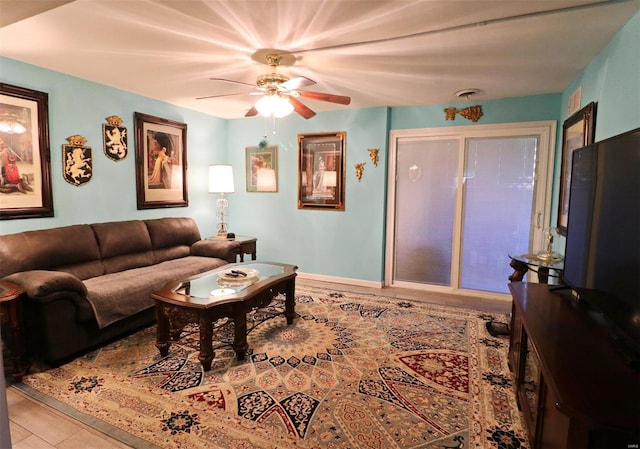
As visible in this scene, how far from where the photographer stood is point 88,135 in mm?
3521

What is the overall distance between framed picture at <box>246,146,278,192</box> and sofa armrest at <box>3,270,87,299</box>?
300cm

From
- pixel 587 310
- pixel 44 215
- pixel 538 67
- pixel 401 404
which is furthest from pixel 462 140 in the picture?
pixel 44 215

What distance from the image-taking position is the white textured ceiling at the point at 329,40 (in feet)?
6.46

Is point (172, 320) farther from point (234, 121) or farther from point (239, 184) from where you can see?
point (234, 121)

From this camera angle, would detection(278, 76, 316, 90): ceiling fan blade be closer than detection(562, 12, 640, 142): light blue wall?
No

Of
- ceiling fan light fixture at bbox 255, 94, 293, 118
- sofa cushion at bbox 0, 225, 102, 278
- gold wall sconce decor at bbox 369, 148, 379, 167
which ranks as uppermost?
ceiling fan light fixture at bbox 255, 94, 293, 118

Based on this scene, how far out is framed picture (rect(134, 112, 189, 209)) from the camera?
4074 millimetres

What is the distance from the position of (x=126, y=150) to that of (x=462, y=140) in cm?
401

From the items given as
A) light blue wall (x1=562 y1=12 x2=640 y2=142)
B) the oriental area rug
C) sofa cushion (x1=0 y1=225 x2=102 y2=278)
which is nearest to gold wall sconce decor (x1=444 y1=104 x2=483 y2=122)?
light blue wall (x1=562 y1=12 x2=640 y2=142)

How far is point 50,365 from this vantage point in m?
2.46

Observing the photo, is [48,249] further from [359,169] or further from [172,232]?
[359,169]

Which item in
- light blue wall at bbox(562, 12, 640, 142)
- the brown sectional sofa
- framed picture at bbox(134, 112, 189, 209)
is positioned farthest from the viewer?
framed picture at bbox(134, 112, 189, 209)

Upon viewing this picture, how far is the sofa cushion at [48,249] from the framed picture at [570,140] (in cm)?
422

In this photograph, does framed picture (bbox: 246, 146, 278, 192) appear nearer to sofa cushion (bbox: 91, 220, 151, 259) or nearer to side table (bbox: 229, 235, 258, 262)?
side table (bbox: 229, 235, 258, 262)
